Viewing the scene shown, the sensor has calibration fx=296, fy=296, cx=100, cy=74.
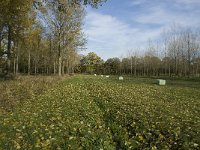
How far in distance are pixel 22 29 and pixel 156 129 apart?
981 inches

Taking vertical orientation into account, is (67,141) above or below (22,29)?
below

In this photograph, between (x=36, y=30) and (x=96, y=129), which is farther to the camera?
(x=36, y=30)

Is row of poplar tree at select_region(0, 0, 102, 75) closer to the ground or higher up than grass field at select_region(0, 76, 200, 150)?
higher up

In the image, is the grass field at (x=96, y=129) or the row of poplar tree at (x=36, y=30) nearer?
the grass field at (x=96, y=129)

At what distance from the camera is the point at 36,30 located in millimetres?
38625

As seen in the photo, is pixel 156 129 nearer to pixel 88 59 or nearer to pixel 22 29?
pixel 22 29

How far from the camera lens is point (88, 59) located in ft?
543

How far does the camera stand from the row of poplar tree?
22033 mm

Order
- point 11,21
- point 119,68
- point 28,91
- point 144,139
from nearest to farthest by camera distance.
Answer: point 144,139 → point 28,91 → point 11,21 → point 119,68

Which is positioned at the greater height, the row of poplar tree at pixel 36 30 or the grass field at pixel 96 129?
the row of poplar tree at pixel 36 30

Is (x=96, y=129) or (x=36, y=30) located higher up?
(x=36, y=30)

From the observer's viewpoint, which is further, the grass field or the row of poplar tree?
the row of poplar tree

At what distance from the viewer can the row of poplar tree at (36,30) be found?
22.0 metres

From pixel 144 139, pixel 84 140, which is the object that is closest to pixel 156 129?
pixel 144 139
